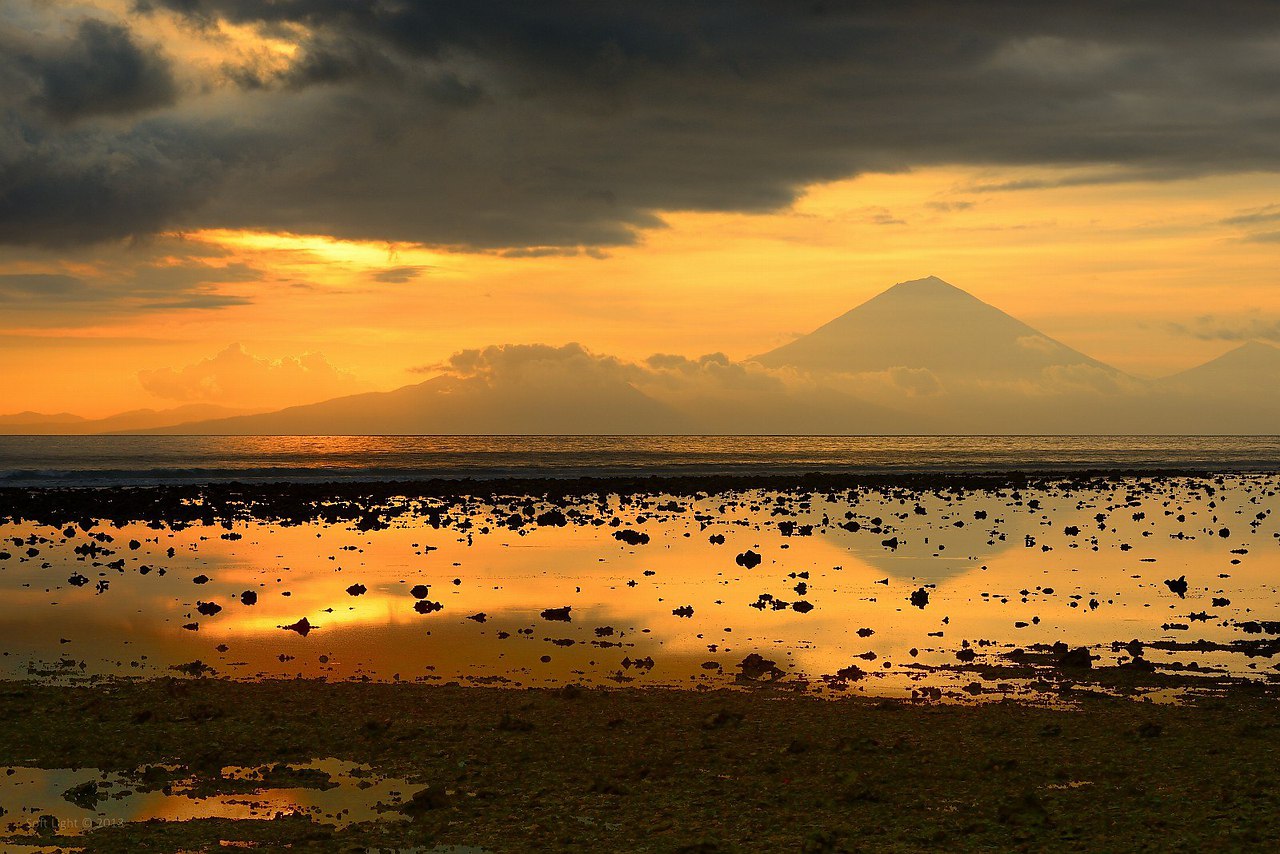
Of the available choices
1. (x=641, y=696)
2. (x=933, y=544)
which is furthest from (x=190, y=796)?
(x=933, y=544)

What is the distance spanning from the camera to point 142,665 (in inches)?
786

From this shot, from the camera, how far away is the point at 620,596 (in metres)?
27.6

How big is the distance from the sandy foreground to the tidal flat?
2.1 inches

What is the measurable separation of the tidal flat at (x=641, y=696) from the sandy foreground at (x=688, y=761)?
53 millimetres

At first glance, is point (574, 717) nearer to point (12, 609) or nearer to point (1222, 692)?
point (1222, 692)

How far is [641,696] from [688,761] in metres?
3.32

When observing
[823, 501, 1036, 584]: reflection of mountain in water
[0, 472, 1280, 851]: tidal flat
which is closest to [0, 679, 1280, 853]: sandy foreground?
[0, 472, 1280, 851]: tidal flat

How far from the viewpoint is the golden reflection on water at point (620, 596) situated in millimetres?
20438

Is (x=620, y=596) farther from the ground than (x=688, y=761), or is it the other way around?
(x=620, y=596)

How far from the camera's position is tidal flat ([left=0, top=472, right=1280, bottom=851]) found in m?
12.0

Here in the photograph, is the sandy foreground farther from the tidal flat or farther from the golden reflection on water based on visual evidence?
the golden reflection on water

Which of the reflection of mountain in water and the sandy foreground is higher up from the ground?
the reflection of mountain in water

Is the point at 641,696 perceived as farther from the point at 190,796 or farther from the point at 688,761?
the point at 190,796

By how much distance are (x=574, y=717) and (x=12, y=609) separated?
55.2ft
